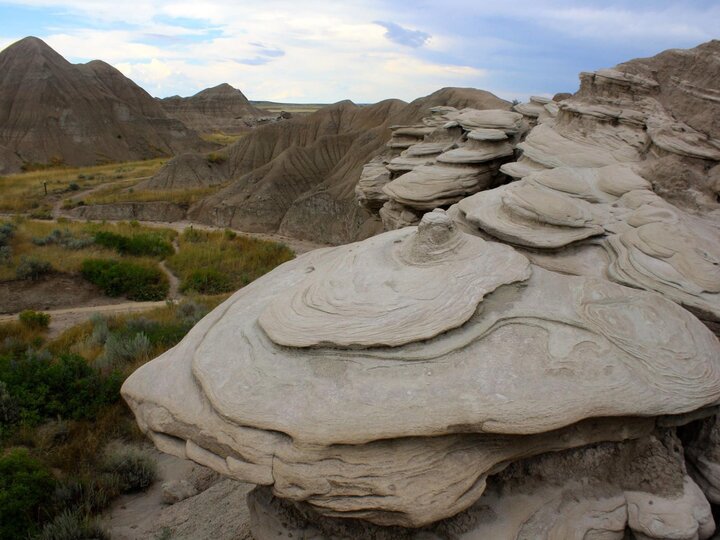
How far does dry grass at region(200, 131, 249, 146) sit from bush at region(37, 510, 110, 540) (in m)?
41.4

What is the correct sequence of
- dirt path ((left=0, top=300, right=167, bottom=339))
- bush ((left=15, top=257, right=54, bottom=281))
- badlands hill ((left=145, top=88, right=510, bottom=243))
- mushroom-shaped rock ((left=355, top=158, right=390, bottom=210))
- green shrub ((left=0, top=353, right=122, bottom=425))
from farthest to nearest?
badlands hill ((left=145, top=88, right=510, bottom=243)) < bush ((left=15, top=257, right=54, bottom=281)) < mushroom-shaped rock ((left=355, top=158, right=390, bottom=210)) < dirt path ((left=0, top=300, right=167, bottom=339)) < green shrub ((left=0, top=353, right=122, bottom=425))

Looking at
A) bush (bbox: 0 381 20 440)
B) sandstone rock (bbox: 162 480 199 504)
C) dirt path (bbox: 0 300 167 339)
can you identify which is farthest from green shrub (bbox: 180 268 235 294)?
sandstone rock (bbox: 162 480 199 504)

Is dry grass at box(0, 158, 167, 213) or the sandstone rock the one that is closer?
the sandstone rock

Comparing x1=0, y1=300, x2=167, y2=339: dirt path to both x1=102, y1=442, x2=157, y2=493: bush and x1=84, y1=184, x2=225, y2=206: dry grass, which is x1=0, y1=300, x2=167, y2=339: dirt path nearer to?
x1=102, y1=442, x2=157, y2=493: bush

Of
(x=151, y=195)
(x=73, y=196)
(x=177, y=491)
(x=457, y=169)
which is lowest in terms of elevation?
(x=177, y=491)

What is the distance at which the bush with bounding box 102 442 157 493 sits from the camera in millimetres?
5136

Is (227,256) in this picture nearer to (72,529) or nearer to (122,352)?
(122,352)

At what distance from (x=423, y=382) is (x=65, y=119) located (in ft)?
138

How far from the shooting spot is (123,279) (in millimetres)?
12016

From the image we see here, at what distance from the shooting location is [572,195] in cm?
524

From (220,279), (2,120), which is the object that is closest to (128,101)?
(2,120)

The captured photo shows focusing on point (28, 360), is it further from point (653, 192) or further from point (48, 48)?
point (48, 48)

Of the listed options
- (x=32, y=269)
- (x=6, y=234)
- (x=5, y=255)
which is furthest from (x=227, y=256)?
(x=6, y=234)

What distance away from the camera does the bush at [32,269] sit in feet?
37.5
